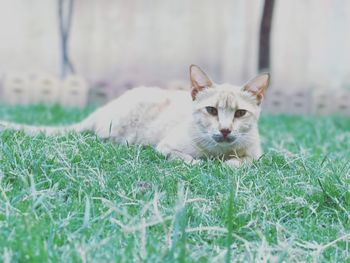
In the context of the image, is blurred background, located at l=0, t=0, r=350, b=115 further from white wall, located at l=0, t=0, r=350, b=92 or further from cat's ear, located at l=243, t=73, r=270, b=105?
cat's ear, located at l=243, t=73, r=270, b=105

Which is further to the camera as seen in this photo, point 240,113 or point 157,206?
point 240,113

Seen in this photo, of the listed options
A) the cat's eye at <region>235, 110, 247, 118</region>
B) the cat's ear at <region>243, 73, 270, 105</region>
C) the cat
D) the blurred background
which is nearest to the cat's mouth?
the cat

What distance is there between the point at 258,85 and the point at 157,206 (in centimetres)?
128

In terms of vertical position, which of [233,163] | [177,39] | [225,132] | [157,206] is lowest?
[177,39]

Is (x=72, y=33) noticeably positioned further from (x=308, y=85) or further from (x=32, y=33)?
(x=308, y=85)

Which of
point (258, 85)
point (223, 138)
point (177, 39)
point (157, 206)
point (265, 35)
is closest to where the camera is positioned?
point (157, 206)

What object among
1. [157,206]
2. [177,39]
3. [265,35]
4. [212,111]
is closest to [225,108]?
[212,111]

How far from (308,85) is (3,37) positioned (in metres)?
3.96

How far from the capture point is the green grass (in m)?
2.03

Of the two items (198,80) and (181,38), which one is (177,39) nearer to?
(181,38)

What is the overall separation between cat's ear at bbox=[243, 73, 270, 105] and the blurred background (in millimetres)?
5105

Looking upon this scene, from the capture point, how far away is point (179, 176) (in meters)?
2.90

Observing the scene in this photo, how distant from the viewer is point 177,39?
8.77 m

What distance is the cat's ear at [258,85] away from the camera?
3.48 m
